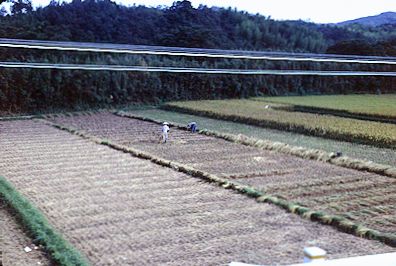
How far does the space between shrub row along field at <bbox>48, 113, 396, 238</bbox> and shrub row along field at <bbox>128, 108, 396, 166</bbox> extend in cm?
85

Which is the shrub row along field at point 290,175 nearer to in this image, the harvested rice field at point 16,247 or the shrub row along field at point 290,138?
the shrub row along field at point 290,138

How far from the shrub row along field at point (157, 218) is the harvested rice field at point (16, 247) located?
0.30m

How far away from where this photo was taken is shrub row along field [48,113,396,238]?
537cm

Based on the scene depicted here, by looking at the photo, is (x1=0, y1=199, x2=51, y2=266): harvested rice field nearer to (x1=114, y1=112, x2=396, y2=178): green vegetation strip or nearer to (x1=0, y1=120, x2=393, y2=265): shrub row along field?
(x1=0, y1=120, x2=393, y2=265): shrub row along field

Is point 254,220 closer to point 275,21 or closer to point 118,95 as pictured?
point 118,95

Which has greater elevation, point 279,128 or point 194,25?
point 194,25

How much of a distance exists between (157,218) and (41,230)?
1077 millimetres

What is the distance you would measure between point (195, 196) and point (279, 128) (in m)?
6.31

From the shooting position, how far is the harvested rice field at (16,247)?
156 inches

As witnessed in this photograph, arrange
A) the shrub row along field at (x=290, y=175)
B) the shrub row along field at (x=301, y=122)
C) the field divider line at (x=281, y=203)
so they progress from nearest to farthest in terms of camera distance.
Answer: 1. the field divider line at (x=281, y=203)
2. the shrub row along field at (x=290, y=175)
3. the shrub row along field at (x=301, y=122)

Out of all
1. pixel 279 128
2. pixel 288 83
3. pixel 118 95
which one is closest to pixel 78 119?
pixel 118 95

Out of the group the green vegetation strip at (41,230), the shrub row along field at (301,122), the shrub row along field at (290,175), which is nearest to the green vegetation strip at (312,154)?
the shrub row along field at (290,175)

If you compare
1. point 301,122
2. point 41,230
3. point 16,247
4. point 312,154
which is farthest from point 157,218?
point 301,122

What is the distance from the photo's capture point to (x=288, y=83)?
2012cm
